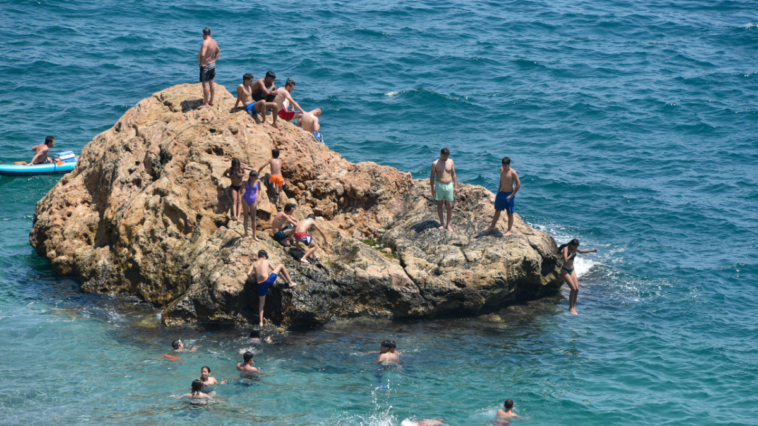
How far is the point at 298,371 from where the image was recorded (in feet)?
46.5

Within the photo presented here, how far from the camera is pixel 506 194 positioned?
57.1 ft

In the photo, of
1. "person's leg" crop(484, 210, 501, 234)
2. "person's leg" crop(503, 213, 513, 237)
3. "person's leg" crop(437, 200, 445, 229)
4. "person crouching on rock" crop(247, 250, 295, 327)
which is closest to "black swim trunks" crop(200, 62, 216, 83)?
"person crouching on rock" crop(247, 250, 295, 327)

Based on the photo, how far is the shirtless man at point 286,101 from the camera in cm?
1914

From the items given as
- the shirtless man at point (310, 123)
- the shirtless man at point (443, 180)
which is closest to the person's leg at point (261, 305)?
the shirtless man at point (443, 180)

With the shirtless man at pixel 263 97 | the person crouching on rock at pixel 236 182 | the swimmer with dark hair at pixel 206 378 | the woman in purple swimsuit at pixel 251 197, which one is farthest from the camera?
the shirtless man at pixel 263 97

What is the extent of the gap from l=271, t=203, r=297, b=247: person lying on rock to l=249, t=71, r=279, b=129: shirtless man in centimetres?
326

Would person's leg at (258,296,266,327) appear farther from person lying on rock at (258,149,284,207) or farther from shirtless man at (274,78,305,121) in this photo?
shirtless man at (274,78,305,121)

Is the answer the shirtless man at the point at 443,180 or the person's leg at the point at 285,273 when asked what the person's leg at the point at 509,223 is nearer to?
the shirtless man at the point at 443,180

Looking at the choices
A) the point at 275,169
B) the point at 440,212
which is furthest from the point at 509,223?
the point at 275,169

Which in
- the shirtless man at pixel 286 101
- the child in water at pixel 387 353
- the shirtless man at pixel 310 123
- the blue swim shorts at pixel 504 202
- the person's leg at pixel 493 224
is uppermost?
the shirtless man at pixel 286 101

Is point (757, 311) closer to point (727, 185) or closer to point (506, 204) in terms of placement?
point (506, 204)

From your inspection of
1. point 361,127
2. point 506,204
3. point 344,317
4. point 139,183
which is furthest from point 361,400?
point 361,127

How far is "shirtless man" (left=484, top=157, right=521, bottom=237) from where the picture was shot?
56.2 ft

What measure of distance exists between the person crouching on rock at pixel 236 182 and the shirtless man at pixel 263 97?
2.46 m
